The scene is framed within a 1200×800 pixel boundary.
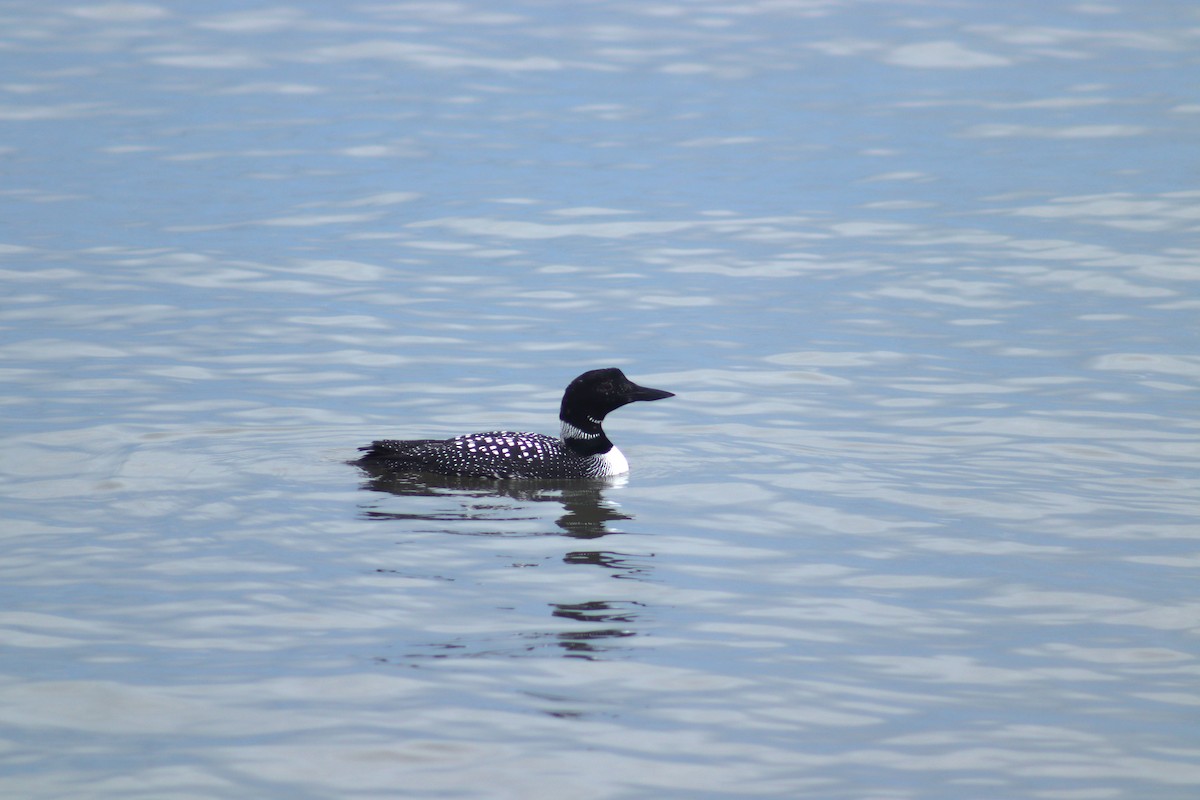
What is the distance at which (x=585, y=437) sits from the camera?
1009cm

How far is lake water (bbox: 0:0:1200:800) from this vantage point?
6.30 m

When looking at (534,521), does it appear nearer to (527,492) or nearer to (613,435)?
(527,492)

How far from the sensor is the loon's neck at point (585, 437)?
1003cm

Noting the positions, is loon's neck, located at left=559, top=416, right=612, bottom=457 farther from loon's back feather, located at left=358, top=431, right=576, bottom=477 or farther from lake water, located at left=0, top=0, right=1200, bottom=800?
lake water, located at left=0, top=0, right=1200, bottom=800

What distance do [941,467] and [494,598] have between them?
11.4 feet

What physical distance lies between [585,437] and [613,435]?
46.7 inches

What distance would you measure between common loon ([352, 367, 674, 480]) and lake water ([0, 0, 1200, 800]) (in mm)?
151

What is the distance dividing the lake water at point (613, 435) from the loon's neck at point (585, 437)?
0.30 metres

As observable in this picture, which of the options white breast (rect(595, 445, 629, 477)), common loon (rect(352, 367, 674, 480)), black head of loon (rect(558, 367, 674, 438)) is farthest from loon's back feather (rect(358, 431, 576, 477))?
black head of loon (rect(558, 367, 674, 438))

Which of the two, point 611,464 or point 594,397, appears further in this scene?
point 594,397

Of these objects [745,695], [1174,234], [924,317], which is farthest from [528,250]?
[745,695]

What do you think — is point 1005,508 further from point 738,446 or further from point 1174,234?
point 1174,234

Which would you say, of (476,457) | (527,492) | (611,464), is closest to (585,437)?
(611,464)

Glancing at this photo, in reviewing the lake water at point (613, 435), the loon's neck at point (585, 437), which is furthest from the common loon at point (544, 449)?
the lake water at point (613, 435)
